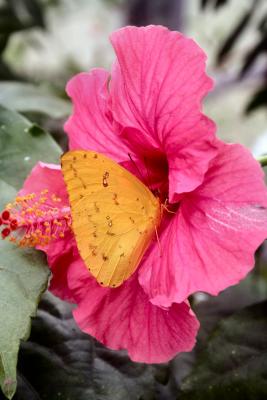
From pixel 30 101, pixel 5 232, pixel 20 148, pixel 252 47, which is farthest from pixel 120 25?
pixel 5 232

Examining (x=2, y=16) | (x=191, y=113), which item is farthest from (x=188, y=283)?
(x=2, y=16)

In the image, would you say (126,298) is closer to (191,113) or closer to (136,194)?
(136,194)

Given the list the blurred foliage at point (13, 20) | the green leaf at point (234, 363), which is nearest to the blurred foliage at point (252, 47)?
the blurred foliage at point (13, 20)

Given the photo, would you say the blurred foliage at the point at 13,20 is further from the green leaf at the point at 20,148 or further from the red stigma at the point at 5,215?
the red stigma at the point at 5,215

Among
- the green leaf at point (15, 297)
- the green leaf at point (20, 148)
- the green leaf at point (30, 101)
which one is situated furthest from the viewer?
the green leaf at point (30, 101)

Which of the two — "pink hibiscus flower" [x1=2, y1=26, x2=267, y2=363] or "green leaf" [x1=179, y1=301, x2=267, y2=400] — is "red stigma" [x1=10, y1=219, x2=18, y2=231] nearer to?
"pink hibiscus flower" [x1=2, y1=26, x2=267, y2=363]

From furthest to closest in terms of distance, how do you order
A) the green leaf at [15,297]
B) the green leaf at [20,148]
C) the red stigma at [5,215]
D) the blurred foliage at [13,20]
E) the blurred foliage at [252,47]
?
the blurred foliage at [252,47] < the blurred foliage at [13,20] < the green leaf at [20,148] < the red stigma at [5,215] < the green leaf at [15,297]
